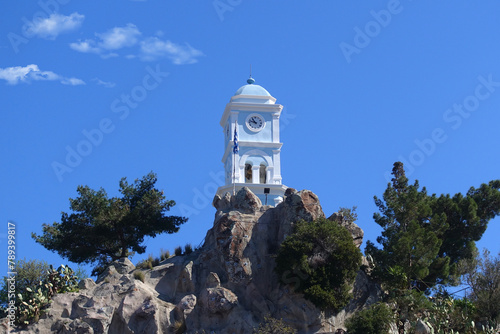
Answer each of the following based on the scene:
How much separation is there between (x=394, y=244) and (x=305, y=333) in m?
7.69

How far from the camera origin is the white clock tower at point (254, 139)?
59719 millimetres

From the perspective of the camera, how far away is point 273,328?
42750 mm

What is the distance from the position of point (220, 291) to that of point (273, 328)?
387cm

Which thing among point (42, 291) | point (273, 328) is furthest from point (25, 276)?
point (273, 328)

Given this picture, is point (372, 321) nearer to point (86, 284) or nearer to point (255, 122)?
point (86, 284)

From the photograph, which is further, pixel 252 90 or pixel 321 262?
pixel 252 90

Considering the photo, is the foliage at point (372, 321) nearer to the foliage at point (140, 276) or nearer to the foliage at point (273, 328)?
the foliage at point (273, 328)

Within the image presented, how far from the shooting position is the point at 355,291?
46656 millimetres

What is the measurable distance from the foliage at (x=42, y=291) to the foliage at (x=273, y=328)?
1110cm

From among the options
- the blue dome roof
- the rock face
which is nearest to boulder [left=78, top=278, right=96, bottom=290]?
the rock face

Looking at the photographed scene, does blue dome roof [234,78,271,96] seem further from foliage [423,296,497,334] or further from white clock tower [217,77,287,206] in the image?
foliage [423,296,497,334]

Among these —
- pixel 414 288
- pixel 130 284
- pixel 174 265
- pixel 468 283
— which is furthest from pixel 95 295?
pixel 468 283

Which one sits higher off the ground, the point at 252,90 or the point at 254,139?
the point at 252,90

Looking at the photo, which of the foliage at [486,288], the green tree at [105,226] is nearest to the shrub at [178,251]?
the green tree at [105,226]
